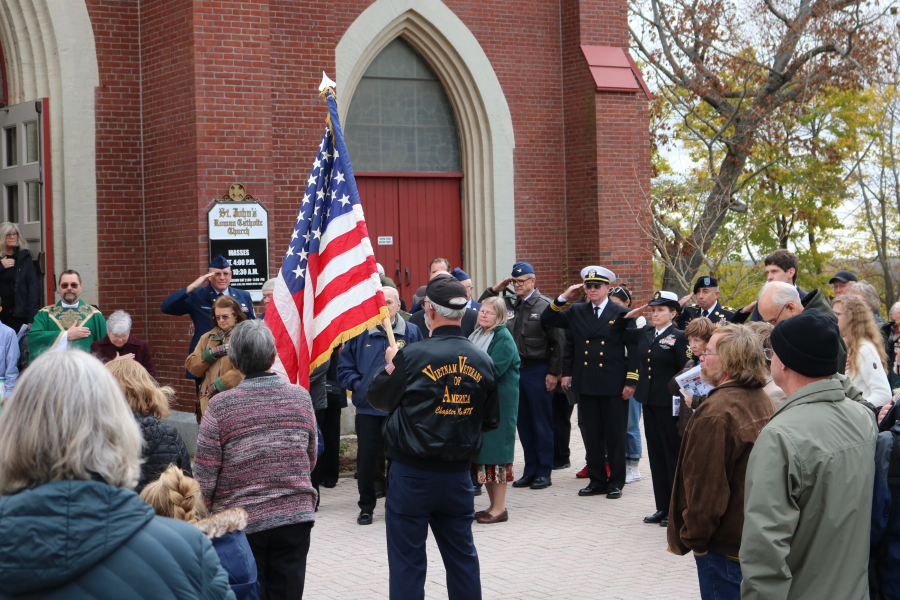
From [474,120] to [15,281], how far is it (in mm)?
6917

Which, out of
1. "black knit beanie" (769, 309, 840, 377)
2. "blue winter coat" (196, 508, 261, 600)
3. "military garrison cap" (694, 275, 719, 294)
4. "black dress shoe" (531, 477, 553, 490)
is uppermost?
"military garrison cap" (694, 275, 719, 294)

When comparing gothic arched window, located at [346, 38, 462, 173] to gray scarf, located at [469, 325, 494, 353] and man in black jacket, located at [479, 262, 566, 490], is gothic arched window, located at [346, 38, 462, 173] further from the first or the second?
gray scarf, located at [469, 325, 494, 353]

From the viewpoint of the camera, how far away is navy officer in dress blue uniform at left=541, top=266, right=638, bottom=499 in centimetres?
909

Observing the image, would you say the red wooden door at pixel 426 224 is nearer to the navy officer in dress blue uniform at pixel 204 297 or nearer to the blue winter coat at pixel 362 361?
the navy officer in dress blue uniform at pixel 204 297

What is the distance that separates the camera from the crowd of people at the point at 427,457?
2195 millimetres

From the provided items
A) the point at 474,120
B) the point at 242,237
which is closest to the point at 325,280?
the point at 242,237

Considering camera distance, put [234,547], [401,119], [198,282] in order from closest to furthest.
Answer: [234,547]
[198,282]
[401,119]

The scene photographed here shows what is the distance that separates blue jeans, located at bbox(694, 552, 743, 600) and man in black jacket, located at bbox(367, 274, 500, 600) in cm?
135

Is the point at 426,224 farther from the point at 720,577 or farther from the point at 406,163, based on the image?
the point at 720,577

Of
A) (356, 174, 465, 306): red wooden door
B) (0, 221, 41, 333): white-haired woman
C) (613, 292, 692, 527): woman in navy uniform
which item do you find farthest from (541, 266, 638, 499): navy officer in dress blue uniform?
(0, 221, 41, 333): white-haired woman

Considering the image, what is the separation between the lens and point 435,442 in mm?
4922

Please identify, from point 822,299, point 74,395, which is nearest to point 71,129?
point 822,299

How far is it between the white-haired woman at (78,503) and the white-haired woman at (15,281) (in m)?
9.21

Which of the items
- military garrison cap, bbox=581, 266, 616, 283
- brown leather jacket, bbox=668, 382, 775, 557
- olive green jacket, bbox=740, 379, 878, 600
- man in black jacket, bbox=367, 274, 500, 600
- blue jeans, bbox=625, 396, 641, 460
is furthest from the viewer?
blue jeans, bbox=625, 396, 641, 460
